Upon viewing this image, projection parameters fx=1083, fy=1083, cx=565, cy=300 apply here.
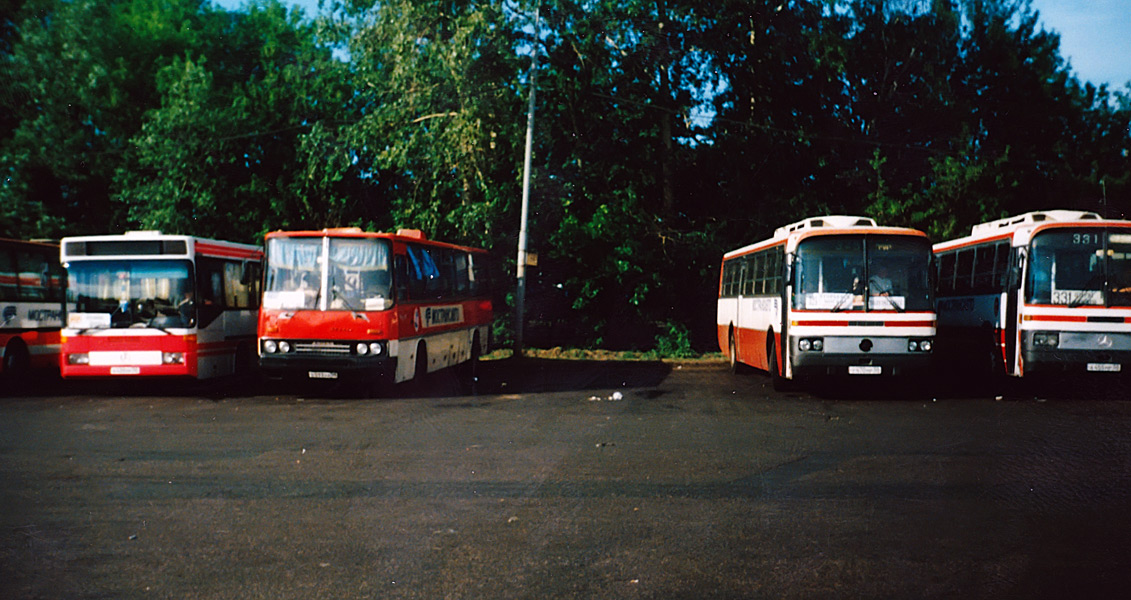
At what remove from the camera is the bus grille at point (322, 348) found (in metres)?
16.2

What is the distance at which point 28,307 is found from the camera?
63.3 feet

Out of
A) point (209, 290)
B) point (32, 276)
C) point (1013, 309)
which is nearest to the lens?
point (1013, 309)

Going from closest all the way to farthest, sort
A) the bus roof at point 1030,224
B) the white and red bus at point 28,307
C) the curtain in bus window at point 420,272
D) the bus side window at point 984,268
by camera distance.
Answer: the bus roof at point 1030,224, the curtain in bus window at point 420,272, the bus side window at point 984,268, the white and red bus at point 28,307

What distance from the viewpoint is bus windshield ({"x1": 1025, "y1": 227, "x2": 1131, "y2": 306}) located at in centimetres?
1606

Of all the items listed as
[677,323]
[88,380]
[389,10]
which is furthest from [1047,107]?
[88,380]

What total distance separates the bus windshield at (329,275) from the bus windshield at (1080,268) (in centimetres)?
981

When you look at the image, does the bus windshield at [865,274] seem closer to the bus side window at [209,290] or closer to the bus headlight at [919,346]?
the bus headlight at [919,346]

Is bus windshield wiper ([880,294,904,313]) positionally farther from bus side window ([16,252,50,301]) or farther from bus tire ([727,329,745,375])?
bus side window ([16,252,50,301])

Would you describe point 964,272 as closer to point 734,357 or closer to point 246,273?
point 734,357

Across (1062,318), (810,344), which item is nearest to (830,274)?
(810,344)

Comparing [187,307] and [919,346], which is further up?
[187,307]

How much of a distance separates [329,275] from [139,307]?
10.1 feet

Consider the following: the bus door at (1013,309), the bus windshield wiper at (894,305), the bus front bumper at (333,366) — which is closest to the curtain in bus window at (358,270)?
the bus front bumper at (333,366)

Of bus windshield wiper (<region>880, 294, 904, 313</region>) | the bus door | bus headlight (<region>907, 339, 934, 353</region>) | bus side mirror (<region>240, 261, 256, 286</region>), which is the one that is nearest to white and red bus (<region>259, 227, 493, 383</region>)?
bus side mirror (<region>240, 261, 256, 286</region>)
